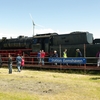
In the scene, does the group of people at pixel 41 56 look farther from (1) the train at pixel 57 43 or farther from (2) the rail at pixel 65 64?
(1) the train at pixel 57 43

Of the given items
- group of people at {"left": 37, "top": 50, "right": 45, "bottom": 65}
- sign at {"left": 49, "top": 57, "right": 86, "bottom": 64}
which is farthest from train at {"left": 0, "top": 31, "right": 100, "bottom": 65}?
group of people at {"left": 37, "top": 50, "right": 45, "bottom": 65}

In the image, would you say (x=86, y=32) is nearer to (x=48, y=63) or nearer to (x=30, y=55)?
(x=48, y=63)

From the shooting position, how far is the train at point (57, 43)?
19703 millimetres

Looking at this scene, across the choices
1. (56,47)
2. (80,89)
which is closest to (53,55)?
(56,47)

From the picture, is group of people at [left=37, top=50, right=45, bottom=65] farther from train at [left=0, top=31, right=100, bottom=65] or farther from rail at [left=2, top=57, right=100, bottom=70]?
train at [left=0, top=31, right=100, bottom=65]

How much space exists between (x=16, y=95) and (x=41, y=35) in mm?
14188


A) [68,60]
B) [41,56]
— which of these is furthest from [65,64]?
[41,56]

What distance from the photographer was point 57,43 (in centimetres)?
2200

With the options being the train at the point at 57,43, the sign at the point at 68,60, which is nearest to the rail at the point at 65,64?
the sign at the point at 68,60

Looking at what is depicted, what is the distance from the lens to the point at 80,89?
36.0ft

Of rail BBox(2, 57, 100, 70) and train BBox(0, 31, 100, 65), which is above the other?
train BBox(0, 31, 100, 65)

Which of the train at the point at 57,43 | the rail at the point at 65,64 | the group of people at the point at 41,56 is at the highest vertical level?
the train at the point at 57,43

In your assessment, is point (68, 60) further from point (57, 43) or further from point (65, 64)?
point (57, 43)

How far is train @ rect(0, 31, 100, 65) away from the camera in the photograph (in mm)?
19703
